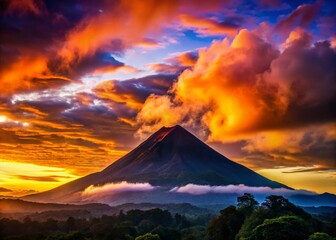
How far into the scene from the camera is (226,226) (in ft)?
203

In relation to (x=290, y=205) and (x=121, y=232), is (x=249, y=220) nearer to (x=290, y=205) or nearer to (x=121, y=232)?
(x=290, y=205)

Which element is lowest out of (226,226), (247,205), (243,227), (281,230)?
(226,226)

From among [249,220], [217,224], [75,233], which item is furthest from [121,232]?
[249,220]

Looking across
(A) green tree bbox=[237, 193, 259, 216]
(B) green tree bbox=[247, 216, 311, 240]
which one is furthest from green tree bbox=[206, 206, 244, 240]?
(B) green tree bbox=[247, 216, 311, 240]

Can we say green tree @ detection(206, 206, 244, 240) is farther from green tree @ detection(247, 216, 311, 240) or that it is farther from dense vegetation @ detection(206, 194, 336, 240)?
green tree @ detection(247, 216, 311, 240)

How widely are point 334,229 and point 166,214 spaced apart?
184 ft

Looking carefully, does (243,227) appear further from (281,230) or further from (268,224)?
(281,230)

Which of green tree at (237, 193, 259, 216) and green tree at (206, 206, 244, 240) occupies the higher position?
green tree at (237, 193, 259, 216)

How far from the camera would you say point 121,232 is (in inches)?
2960

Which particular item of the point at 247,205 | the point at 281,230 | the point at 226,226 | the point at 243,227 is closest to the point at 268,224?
the point at 281,230

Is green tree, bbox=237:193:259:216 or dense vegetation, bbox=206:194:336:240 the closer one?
dense vegetation, bbox=206:194:336:240

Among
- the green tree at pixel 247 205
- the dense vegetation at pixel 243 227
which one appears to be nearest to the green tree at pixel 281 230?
the dense vegetation at pixel 243 227

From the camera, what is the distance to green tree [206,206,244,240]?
6069cm

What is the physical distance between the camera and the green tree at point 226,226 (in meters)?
60.7
